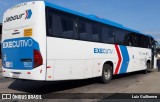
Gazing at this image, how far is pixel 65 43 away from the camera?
10477mm

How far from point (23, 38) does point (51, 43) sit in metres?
1.11

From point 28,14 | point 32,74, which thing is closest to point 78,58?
point 32,74

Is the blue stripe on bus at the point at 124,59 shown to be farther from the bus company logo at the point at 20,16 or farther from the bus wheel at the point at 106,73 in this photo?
the bus company logo at the point at 20,16

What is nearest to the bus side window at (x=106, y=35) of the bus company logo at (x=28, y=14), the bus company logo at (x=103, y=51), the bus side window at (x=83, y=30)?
the bus company logo at (x=103, y=51)

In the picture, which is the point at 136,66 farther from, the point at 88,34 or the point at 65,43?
the point at 65,43

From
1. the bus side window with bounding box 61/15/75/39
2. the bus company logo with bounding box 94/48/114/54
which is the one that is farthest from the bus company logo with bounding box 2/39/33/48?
the bus company logo with bounding box 94/48/114/54

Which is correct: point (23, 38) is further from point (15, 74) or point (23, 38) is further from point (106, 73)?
point (106, 73)

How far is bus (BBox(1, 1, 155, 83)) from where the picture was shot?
948cm

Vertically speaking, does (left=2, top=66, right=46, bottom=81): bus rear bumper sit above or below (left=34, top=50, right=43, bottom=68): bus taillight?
below

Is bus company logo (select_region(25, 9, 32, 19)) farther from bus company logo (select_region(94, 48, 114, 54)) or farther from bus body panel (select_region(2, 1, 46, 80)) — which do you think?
bus company logo (select_region(94, 48, 114, 54))

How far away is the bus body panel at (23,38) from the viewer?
9406 mm

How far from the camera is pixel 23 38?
32.5ft

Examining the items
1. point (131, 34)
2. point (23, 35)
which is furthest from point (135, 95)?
point (131, 34)

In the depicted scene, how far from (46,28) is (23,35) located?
988 mm
